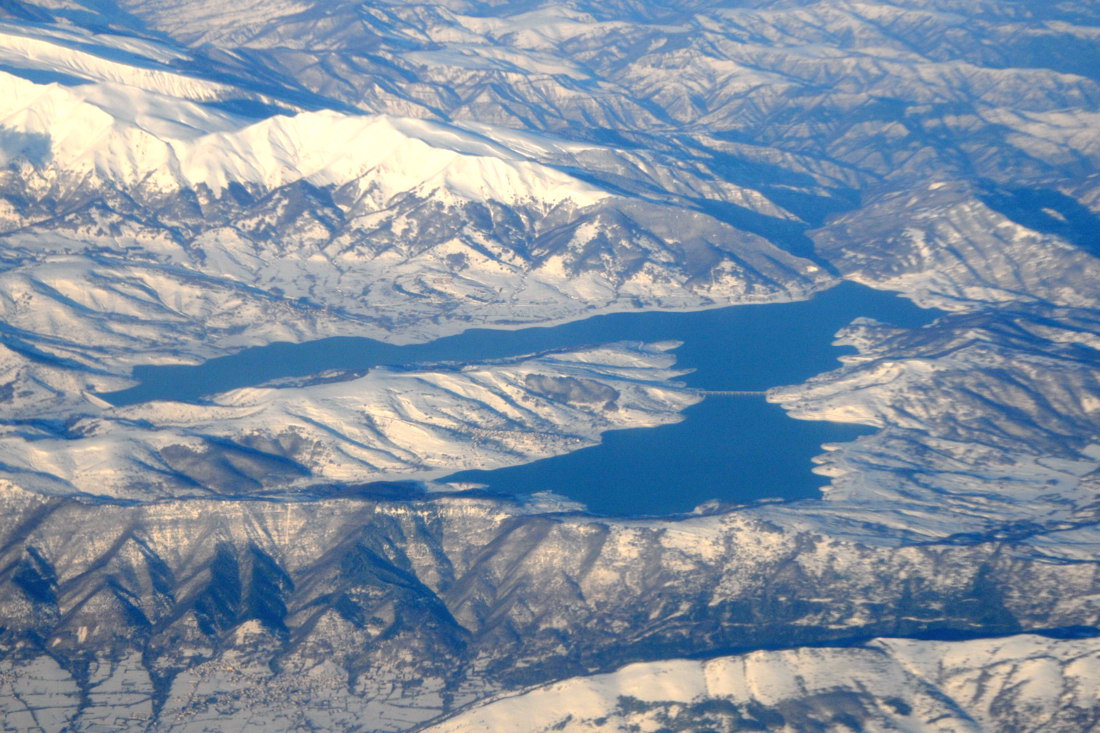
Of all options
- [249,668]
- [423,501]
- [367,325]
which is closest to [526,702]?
[249,668]

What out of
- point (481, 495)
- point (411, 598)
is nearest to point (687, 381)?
point (481, 495)

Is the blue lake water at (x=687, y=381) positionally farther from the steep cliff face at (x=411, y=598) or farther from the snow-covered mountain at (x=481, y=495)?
the steep cliff face at (x=411, y=598)

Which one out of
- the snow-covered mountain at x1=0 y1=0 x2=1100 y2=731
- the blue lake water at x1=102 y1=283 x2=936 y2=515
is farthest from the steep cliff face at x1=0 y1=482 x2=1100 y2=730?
the blue lake water at x1=102 y1=283 x2=936 y2=515

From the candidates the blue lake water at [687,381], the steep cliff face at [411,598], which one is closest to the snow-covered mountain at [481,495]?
the steep cliff face at [411,598]

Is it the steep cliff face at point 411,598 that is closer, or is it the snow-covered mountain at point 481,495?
the snow-covered mountain at point 481,495

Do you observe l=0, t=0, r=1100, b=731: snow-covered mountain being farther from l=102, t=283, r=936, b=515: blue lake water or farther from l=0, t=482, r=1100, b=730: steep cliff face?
l=102, t=283, r=936, b=515: blue lake water

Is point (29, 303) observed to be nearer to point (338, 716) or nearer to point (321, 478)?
point (321, 478)

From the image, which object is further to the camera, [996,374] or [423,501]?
[996,374]

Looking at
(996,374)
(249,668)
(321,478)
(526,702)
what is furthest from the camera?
(996,374)
